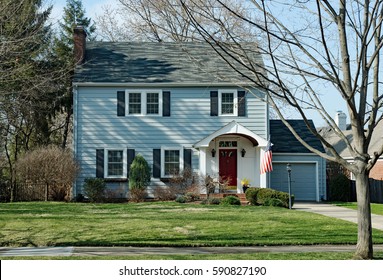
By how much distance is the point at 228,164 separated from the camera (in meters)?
28.1

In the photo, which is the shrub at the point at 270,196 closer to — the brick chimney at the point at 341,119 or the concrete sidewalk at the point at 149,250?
the concrete sidewalk at the point at 149,250

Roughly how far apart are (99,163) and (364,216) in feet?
65.2

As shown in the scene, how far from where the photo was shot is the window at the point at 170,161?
2783 centimetres

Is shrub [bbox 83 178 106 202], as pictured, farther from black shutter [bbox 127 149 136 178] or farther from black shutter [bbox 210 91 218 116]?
black shutter [bbox 210 91 218 116]

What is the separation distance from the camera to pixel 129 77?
28.4 m

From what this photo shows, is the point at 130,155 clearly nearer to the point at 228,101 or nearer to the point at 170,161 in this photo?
the point at 170,161

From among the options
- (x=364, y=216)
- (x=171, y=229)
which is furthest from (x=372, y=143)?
(x=364, y=216)

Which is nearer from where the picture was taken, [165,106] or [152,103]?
[165,106]

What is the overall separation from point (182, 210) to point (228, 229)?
5.59 metres

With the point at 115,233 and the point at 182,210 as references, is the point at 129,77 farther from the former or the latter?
the point at 115,233

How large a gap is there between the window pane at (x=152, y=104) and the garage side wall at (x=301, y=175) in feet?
20.9

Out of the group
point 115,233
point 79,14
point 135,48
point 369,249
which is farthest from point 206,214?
point 79,14

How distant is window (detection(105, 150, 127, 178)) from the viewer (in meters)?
27.8

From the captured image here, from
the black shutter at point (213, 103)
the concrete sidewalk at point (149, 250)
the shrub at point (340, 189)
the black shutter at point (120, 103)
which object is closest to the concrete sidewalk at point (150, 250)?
the concrete sidewalk at point (149, 250)
